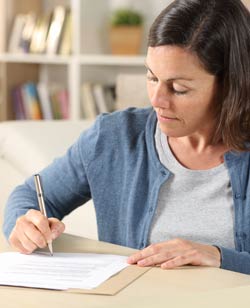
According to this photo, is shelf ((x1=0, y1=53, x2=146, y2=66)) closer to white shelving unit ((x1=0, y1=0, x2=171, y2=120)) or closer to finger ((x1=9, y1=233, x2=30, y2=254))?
white shelving unit ((x1=0, y1=0, x2=171, y2=120))

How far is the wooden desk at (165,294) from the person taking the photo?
1.16m

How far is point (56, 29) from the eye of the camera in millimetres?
4297

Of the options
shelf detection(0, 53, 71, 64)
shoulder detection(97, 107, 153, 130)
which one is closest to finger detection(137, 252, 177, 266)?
shoulder detection(97, 107, 153, 130)

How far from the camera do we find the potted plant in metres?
4.07

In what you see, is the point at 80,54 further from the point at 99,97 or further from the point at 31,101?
the point at 31,101

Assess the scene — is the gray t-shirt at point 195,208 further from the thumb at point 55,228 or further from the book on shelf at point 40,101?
the book on shelf at point 40,101

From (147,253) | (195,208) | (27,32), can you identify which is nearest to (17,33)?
(27,32)

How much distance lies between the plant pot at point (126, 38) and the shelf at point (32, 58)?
0.93ft

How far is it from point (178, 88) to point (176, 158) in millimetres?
249

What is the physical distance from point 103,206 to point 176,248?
0.52 m

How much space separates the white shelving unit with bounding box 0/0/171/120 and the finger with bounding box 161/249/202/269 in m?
2.65

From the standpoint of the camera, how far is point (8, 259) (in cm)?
146

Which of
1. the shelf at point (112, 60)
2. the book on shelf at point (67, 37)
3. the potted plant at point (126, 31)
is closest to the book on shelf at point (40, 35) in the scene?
the book on shelf at point (67, 37)

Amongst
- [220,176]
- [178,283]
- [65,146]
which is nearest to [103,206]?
[220,176]
